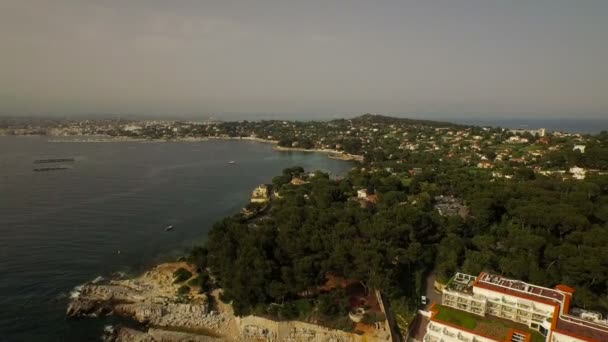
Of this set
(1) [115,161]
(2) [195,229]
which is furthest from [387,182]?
(1) [115,161]

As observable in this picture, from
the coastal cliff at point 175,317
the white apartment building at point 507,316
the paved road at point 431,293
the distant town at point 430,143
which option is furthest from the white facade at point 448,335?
the distant town at point 430,143

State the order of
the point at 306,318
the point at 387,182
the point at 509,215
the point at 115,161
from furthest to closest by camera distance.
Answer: the point at 115,161 < the point at 387,182 < the point at 509,215 < the point at 306,318

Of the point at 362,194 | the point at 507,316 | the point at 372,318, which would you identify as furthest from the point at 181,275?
the point at 362,194

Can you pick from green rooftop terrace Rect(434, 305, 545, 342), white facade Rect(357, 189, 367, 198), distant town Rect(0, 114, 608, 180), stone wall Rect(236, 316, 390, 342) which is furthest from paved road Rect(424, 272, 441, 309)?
distant town Rect(0, 114, 608, 180)

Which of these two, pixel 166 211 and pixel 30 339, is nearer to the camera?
pixel 30 339

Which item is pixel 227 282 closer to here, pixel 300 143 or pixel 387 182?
pixel 387 182

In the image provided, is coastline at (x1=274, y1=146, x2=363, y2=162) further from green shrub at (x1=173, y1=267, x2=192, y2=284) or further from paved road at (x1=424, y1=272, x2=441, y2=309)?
green shrub at (x1=173, y1=267, x2=192, y2=284)
